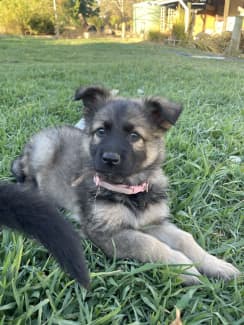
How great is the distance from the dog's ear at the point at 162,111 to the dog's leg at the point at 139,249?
755mm

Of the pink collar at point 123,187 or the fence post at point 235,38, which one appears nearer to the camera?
the pink collar at point 123,187

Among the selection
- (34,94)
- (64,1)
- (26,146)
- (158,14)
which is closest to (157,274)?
(26,146)

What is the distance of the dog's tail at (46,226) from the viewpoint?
1054mm

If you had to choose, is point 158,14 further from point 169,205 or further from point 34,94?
point 169,205

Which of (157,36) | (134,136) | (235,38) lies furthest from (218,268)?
(157,36)

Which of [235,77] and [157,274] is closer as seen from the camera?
[157,274]

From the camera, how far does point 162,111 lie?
2.32 metres

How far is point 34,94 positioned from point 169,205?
3347 millimetres

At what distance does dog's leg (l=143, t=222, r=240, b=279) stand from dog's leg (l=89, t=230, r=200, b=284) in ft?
0.23

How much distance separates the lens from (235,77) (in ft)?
24.7

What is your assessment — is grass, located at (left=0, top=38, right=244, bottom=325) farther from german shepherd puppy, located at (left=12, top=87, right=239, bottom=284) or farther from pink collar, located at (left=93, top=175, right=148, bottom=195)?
pink collar, located at (left=93, top=175, right=148, bottom=195)

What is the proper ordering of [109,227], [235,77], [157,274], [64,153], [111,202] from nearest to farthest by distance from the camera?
[157,274] < [109,227] < [111,202] < [64,153] < [235,77]

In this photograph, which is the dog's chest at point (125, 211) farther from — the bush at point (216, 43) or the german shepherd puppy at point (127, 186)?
the bush at point (216, 43)

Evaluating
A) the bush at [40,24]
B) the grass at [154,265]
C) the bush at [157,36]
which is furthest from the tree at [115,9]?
the grass at [154,265]
